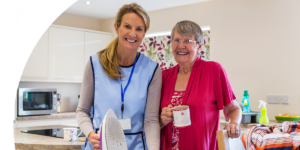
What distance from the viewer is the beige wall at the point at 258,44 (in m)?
3.30

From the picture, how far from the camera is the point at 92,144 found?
127 cm

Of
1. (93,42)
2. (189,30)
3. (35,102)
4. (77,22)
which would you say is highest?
(77,22)

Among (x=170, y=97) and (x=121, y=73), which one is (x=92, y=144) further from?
(x=170, y=97)

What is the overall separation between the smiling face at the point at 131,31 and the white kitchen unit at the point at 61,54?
3169mm

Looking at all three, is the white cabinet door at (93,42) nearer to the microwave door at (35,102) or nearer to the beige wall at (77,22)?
the beige wall at (77,22)

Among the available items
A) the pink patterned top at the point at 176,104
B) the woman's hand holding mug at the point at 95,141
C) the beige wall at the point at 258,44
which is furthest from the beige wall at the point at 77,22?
the woman's hand holding mug at the point at 95,141

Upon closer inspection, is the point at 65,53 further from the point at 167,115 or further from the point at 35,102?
the point at 167,115

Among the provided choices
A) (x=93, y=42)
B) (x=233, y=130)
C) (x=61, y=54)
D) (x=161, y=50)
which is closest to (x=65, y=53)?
(x=61, y=54)

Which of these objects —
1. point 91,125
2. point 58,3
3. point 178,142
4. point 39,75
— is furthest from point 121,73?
point 39,75

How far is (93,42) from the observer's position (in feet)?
16.2

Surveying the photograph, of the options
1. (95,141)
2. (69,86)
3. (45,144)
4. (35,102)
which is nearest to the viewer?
(95,141)

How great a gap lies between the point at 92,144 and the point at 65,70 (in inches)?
138

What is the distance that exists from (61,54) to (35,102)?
833 millimetres

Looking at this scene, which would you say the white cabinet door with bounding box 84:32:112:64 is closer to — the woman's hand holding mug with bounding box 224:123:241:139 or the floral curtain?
the floral curtain
